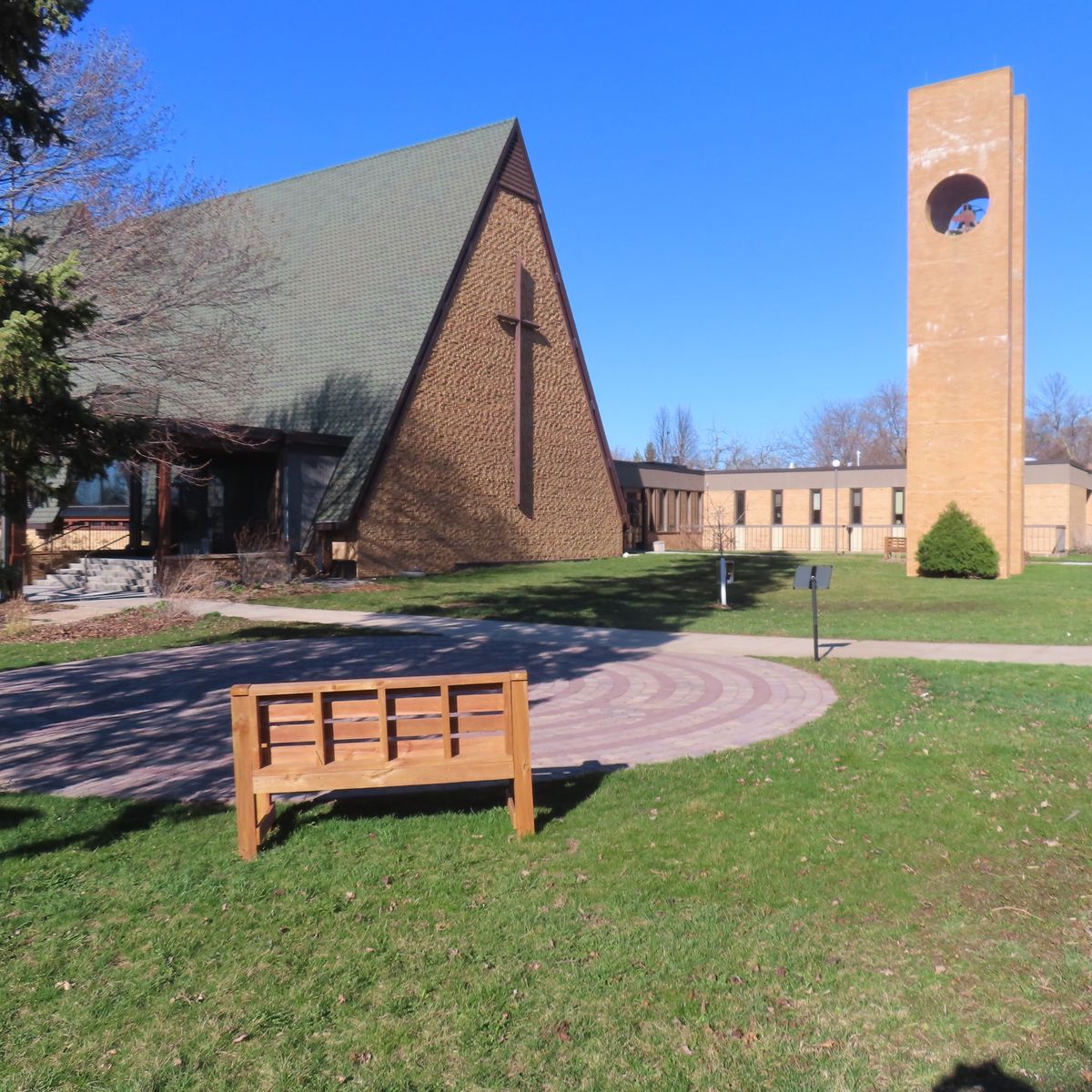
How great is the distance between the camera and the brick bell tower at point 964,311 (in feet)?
90.1

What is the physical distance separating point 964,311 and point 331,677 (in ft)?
78.4

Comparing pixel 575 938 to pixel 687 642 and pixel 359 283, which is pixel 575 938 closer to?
pixel 687 642

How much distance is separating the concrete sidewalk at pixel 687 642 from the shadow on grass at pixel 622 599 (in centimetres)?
89

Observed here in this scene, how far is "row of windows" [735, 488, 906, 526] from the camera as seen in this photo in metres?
47.2

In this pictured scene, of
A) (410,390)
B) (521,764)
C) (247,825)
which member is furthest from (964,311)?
(247,825)

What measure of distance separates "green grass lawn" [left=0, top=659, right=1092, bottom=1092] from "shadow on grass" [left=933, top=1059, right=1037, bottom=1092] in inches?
2.3

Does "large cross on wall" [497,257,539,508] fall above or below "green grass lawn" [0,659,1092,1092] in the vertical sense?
above

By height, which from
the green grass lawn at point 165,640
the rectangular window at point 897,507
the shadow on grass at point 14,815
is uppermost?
the rectangular window at point 897,507

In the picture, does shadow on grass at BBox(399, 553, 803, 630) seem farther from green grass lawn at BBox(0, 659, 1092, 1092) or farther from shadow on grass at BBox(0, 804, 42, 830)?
shadow on grass at BBox(0, 804, 42, 830)

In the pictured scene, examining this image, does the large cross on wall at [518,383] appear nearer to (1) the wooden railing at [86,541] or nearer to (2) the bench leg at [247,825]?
(1) the wooden railing at [86,541]

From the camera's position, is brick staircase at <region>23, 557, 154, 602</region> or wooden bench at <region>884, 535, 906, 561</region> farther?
wooden bench at <region>884, 535, 906, 561</region>

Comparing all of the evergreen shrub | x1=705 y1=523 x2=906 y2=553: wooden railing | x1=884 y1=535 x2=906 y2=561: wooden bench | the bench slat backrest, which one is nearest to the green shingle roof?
the evergreen shrub

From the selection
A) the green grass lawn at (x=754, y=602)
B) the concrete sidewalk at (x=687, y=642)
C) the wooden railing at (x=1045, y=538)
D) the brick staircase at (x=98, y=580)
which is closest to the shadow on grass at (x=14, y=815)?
the concrete sidewalk at (x=687, y=642)

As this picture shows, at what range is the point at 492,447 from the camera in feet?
96.0
